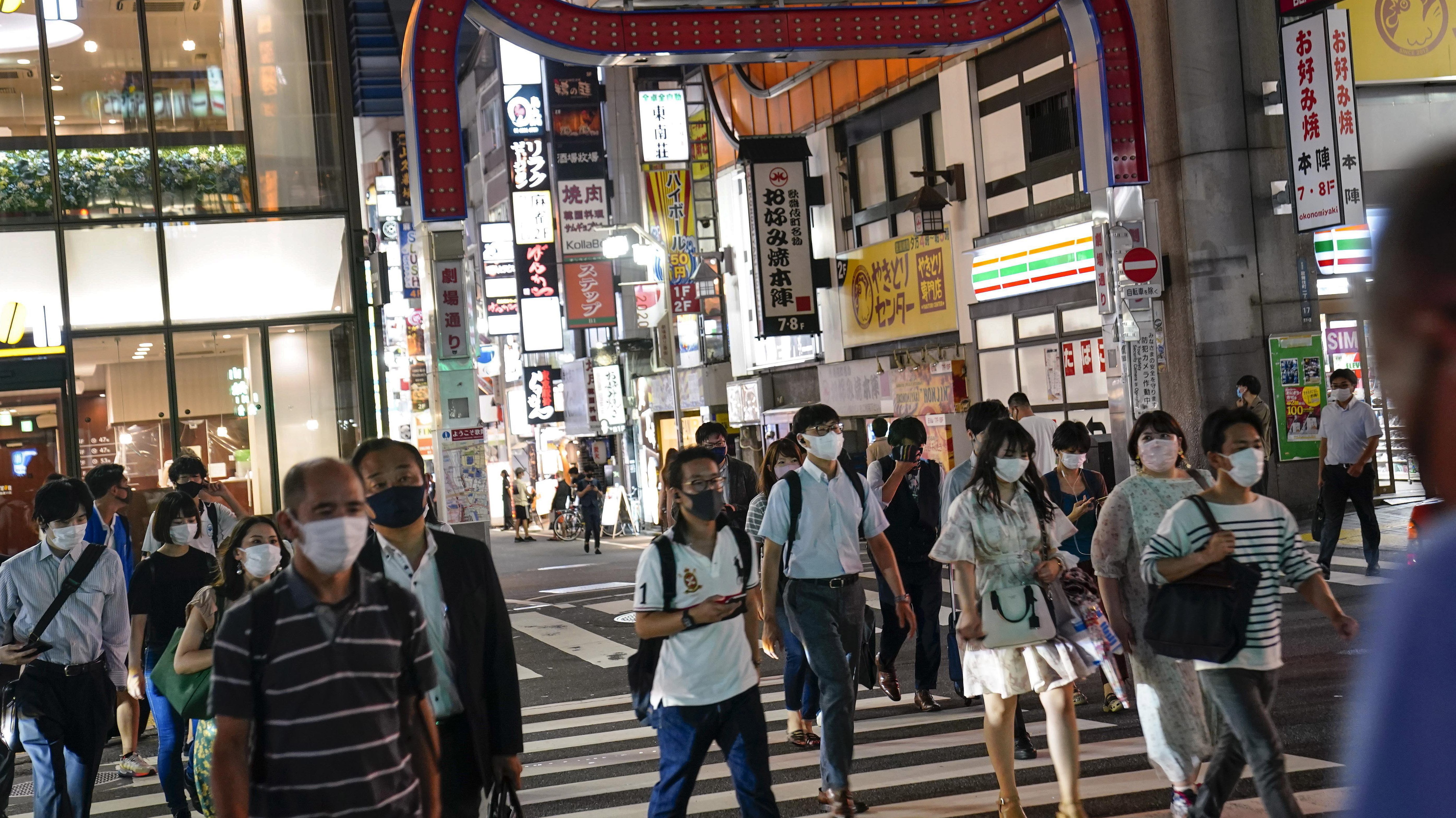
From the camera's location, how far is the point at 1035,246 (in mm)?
22781

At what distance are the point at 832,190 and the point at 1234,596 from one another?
24922mm

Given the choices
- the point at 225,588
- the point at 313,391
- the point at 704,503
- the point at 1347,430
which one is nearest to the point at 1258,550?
the point at 704,503

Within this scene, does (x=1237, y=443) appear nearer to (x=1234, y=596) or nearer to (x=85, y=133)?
(x=1234, y=596)

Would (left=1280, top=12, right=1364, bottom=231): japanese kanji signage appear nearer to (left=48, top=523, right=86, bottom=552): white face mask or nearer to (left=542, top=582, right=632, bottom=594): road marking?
(left=542, top=582, right=632, bottom=594): road marking

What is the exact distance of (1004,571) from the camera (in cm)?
677

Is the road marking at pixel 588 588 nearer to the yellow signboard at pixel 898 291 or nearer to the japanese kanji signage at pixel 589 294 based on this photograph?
the yellow signboard at pixel 898 291

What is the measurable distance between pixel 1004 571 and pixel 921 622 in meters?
3.60

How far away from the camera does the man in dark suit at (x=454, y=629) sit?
4797 mm

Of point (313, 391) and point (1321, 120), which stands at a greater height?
point (1321, 120)

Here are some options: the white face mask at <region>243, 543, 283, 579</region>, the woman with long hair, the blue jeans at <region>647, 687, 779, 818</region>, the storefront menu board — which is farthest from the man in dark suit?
the storefront menu board

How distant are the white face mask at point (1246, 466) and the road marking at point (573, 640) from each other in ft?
27.7

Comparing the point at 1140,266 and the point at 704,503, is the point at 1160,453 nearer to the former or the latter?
the point at 704,503

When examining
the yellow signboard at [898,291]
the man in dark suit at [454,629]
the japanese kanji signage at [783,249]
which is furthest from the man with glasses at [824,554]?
the japanese kanji signage at [783,249]

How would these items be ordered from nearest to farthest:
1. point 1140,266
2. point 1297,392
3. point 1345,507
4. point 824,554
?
1. point 824,554
2. point 1345,507
3. point 1140,266
4. point 1297,392
